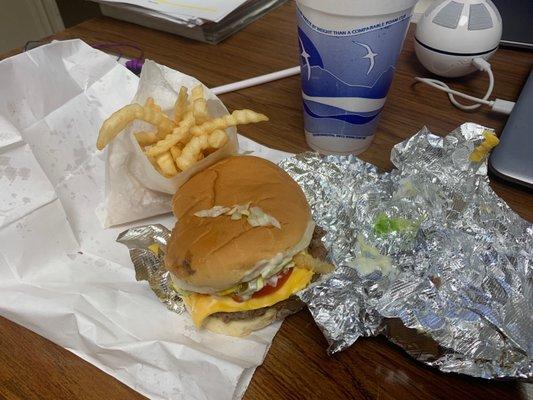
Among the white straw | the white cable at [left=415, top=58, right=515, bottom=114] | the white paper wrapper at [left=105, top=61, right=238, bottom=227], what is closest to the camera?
the white paper wrapper at [left=105, top=61, right=238, bottom=227]

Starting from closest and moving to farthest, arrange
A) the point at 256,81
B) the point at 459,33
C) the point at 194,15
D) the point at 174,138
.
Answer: the point at 174,138, the point at 459,33, the point at 256,81, the point at 194,15

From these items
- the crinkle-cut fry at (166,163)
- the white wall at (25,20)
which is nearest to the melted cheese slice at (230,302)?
the crinkle-cut fry at (166,163)

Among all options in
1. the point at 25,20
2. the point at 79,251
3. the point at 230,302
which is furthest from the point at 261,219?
the point at 25,20

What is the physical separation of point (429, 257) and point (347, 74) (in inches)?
13.3

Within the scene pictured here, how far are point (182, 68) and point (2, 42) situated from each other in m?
1.97

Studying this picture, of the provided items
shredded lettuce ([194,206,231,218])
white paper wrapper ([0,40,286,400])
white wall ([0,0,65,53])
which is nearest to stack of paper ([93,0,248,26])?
white paper wrapper ([0,40,286,400])

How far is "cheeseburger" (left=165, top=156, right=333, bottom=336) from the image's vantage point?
24.9 inches

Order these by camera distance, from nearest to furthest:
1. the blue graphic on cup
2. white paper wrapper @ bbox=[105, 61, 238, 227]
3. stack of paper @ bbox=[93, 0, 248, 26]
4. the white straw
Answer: the blue graphic on cup
white paper wrapper @ bbox=[105, 61, 238, 227]
the white straw
stack of paper @ bbox=[93, 0, 248, 26]

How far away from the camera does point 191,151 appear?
0.72 m

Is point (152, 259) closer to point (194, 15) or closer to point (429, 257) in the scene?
point (429, 257)

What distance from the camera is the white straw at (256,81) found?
3.46 feet

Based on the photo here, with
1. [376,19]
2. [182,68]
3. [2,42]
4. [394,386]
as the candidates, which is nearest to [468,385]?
[394,386]

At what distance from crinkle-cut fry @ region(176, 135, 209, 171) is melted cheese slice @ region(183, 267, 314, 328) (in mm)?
225

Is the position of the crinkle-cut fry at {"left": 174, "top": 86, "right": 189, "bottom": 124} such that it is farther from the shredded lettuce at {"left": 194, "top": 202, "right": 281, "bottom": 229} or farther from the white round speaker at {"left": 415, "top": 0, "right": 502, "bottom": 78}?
the white round speaker at {"left": 415, "top": 0, "right": 502, "bottom": 78}
